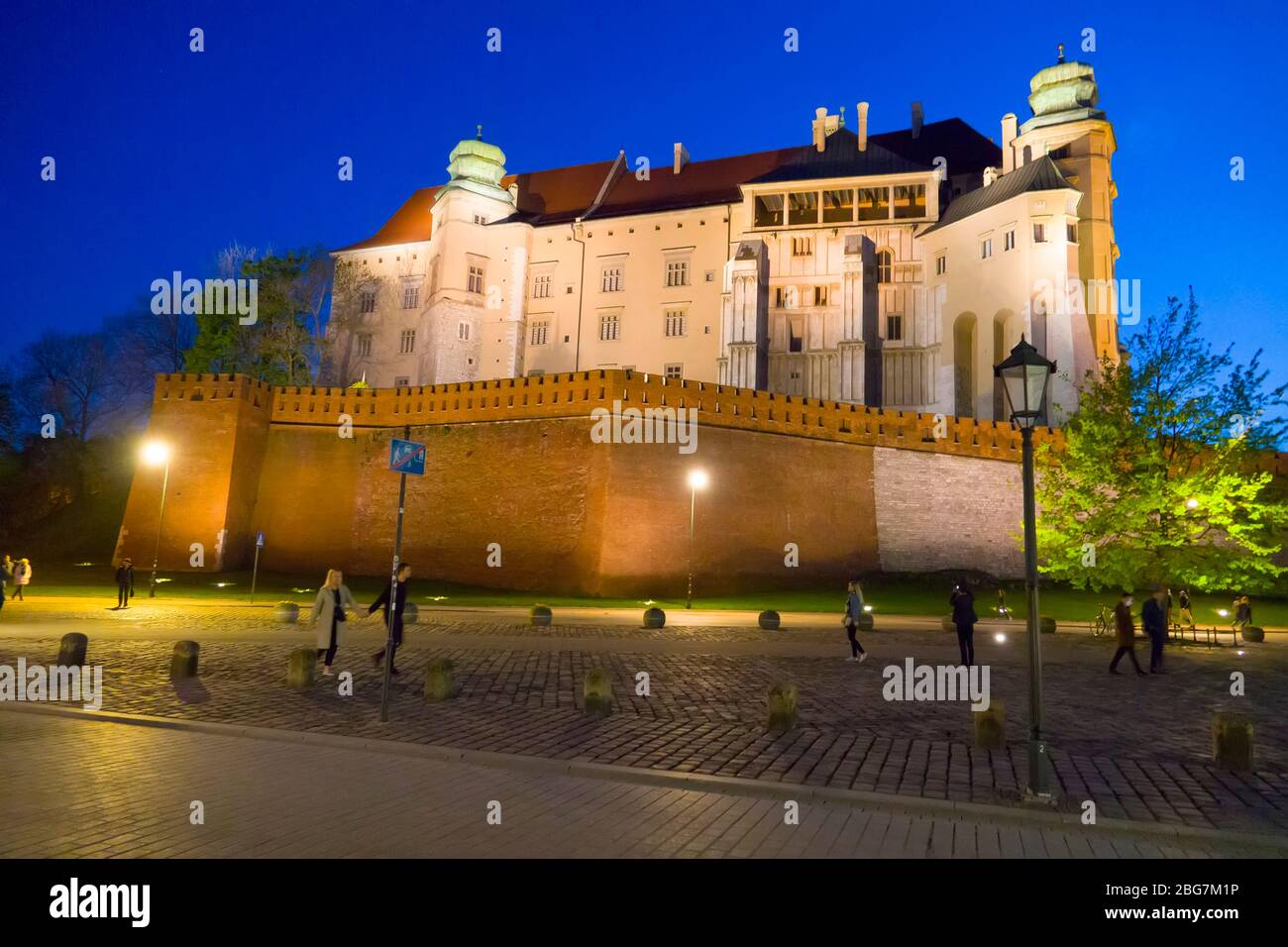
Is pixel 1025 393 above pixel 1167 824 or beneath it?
above

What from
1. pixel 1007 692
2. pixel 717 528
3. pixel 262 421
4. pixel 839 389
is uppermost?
pixel 839 389

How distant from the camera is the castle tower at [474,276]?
55125 mm

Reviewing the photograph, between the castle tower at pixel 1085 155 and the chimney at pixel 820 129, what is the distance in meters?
11.1

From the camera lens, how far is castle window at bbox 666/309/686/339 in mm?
53750

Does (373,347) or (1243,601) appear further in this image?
(373,347)

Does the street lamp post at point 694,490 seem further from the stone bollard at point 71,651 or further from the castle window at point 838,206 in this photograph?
the castle window at point 838,206

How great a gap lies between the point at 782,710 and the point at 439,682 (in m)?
4.27

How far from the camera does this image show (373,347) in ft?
195

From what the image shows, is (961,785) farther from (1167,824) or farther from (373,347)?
(373,347)

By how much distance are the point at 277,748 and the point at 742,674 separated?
24.1 feet

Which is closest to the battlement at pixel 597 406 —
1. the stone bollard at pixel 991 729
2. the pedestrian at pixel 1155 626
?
the pedestrian at pixel 1155 626

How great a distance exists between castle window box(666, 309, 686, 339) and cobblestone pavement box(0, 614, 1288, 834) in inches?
1501

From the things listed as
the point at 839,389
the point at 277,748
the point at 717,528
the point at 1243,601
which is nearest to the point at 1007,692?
the point at 277,748

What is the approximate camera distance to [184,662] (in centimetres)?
1152
